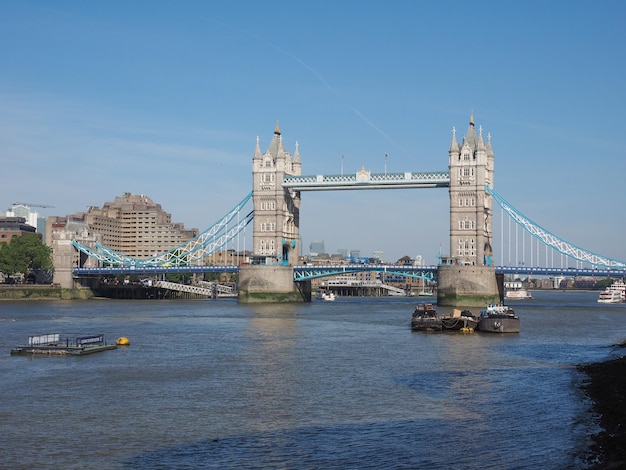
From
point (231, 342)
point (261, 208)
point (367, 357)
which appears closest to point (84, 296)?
point (261, 208)

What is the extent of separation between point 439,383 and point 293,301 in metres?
79.5

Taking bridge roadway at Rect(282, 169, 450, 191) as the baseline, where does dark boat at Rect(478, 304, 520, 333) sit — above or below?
below

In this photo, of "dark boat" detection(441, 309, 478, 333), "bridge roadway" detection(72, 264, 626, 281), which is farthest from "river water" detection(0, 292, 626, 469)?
"bridge roadway" detection(72, 264, 626, 281)

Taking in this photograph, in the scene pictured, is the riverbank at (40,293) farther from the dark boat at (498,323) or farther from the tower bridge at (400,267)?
the dark boat at (498,323)

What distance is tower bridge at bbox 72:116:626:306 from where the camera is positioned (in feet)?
336

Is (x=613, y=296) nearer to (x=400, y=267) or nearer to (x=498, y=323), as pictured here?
(x=400, y=267)

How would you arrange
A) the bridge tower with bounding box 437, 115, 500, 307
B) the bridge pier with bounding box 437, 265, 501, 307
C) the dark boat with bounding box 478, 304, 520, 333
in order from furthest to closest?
the bridge tower with bounding box 437, 115, 500, 307 < the bridge pier with bounding box 437, 265, 501, 307 < the dark boat with bounding box 478, 304, 520, 333

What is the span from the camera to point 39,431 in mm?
26000

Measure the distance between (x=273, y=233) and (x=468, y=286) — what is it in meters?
28.0

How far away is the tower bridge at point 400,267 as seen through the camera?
336ft

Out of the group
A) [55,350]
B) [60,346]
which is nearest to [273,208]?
[60,346]

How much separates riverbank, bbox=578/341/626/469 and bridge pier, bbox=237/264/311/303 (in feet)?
236

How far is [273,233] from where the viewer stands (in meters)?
117

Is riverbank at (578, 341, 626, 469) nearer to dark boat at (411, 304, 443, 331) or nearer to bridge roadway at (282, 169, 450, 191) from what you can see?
dark boat at (411, 304, 443, 331)
